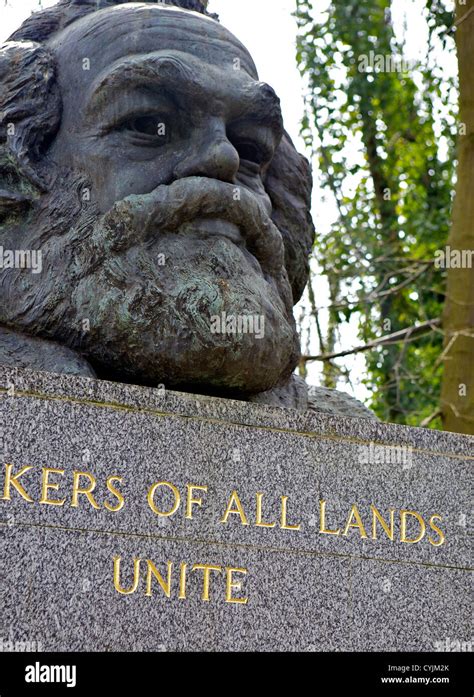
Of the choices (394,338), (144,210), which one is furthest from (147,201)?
(394,338)

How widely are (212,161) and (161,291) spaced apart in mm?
651

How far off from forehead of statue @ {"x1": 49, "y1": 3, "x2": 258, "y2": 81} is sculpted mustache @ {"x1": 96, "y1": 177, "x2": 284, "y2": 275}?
0.72 metres

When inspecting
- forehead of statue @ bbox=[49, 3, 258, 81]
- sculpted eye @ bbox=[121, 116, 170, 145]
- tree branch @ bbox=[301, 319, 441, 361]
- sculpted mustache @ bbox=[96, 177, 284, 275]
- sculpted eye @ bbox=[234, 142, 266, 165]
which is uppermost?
tree branch @ bbox=[301, 319, 441, 361]

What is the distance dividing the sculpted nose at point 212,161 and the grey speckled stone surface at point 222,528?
108 centimetres

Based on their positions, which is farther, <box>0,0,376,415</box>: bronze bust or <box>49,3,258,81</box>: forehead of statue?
<box>49,3,258,81</box>: forehead of statue

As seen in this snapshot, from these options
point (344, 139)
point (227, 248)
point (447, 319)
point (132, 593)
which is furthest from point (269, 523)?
point (344, 139)

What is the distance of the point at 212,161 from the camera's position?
5844mm

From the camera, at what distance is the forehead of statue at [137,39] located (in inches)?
241

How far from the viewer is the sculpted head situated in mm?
5648

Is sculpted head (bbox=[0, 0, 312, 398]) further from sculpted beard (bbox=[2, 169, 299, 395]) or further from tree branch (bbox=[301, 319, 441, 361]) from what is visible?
tree branch (bbox=[301, 319, 441, 361])

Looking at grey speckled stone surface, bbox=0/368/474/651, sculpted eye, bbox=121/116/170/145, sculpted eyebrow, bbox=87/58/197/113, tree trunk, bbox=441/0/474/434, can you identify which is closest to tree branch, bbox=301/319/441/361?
tree trunk, bbox=441/0/474/434

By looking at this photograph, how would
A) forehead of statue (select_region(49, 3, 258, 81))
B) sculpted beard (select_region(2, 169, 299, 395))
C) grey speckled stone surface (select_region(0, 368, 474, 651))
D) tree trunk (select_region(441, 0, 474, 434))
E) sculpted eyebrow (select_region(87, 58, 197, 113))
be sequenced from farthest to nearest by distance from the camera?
tree trunk (select_region(441, 0, 474, 434))
forehead of statue (select_region(49, 3, 258, 81))
sculpted eyebrow (select_region(87, 58, 197, 113))
sculpted beard (select_region(2, 169, 299, 395))
grey speckled stone surface (select_region(0, 368, 474, 651))

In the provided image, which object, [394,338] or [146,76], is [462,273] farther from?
[146,76]

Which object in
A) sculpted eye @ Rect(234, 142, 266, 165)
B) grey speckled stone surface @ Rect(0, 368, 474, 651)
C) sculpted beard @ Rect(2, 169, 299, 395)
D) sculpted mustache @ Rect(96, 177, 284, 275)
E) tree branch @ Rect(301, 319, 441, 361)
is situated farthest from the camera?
tree branch @ Rect(301, 319, 441, 361)
